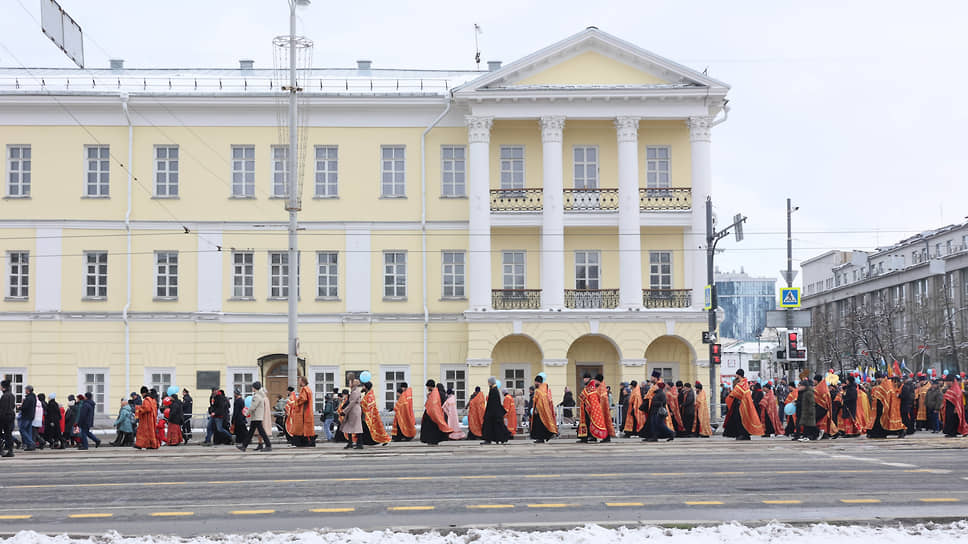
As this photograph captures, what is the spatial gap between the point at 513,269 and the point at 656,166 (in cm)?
646

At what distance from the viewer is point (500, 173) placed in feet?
123

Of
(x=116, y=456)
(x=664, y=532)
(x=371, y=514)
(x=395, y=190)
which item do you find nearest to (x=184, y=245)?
(x=395, y=190)

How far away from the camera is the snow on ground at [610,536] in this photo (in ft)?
32.7

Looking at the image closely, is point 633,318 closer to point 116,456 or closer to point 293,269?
point 293,269

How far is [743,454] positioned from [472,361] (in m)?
16.6

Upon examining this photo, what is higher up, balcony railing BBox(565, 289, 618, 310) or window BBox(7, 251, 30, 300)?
window BBox(7, 251, 30, 300)

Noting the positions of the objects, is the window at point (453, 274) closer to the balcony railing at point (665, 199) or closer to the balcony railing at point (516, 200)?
the balcony railing at point (516, 200)

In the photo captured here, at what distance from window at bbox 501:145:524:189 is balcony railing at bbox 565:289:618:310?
14.3 ft

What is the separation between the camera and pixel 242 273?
36.6 m

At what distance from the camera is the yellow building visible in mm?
35781

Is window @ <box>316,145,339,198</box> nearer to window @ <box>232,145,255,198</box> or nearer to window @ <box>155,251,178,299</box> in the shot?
window @ <box>232,145,255,198</box>

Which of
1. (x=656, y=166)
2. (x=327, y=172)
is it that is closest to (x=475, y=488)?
(x=327, y=172)

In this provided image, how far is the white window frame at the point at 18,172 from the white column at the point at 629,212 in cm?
2061

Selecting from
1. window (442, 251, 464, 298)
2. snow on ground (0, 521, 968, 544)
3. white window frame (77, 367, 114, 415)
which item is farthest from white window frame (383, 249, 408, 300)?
snow on ground (0, 521, 968, 544)
